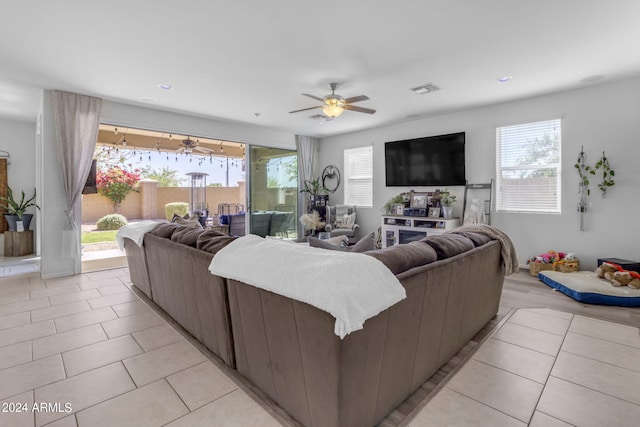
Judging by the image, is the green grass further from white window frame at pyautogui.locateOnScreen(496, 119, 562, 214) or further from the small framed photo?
white window frame at pyautogui.locateOnScreen(496, 119, 562, 214)

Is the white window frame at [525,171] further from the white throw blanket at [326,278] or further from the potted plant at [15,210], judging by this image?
the potted plant at [15,210]

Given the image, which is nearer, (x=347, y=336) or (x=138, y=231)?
(x=347, y=336)

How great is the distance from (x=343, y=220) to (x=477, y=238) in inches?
170

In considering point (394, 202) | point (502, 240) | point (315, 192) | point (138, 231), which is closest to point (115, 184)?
point (315, 192)

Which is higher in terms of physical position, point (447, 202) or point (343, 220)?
point (447, 202)

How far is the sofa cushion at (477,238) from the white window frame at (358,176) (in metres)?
4.21

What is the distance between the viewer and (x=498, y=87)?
4.05 meters

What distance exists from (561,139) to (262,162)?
519cm

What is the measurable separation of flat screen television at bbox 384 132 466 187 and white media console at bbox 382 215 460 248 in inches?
29.0

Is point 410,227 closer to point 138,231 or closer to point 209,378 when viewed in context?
point 138,231

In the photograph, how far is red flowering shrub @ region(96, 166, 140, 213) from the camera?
30.9ft

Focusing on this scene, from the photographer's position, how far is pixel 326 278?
1.25 m

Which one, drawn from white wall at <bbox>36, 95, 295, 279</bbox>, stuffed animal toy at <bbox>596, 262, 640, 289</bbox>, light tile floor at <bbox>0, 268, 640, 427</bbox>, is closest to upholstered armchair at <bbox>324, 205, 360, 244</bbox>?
white wall at <bbox>36, 95, 295, 279</bbox>

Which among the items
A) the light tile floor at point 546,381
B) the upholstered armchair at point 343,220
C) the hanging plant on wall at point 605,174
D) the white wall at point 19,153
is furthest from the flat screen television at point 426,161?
the white wall at point 19,153
